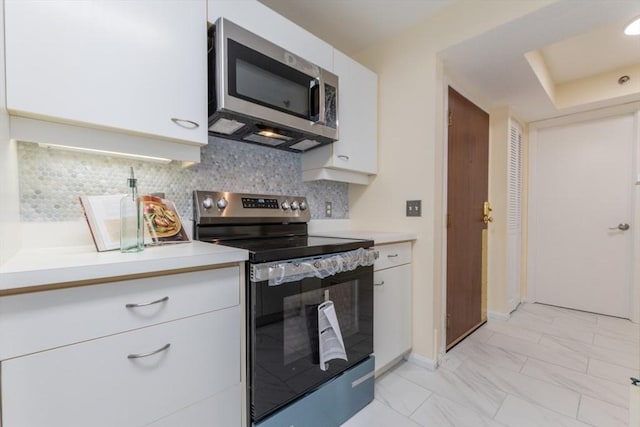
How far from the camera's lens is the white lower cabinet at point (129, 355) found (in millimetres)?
677

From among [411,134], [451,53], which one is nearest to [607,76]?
[451,53]

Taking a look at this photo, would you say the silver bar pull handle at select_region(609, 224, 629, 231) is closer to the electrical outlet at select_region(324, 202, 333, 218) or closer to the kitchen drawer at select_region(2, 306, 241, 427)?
the electrical outlet at select_region(324, 202, 333, 218)

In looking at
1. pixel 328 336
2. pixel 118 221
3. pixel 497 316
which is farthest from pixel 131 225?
pixel 497 316

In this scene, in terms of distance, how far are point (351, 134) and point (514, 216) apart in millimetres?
2191

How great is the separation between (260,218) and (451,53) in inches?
64.9

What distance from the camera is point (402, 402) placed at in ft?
4.98

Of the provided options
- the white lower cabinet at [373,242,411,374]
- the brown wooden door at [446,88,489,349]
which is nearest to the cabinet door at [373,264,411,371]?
the white lower cabinet at [373,242,411,374]

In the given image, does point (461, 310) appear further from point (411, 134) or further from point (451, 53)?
point (451, 53)

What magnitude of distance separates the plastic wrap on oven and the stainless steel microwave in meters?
0.70

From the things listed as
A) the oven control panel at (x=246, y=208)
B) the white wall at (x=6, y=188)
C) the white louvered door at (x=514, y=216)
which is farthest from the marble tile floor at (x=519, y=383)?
the white wall at (x=6, y=188)

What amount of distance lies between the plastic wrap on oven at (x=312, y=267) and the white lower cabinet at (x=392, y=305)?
28 cm

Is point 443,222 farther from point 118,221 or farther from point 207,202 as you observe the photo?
point 118,221

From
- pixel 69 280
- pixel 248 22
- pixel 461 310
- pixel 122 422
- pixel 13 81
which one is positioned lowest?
pixel 461 310

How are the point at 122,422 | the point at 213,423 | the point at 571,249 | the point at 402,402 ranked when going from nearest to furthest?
the point at 122,422, the point at 213,423, the point at 402,402, the point at 571,249
